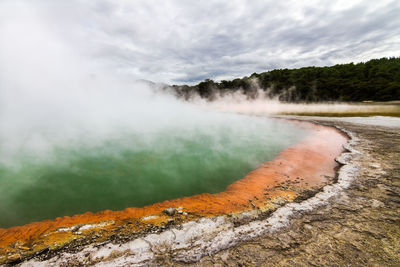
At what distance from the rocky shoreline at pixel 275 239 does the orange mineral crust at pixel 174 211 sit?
0.41 ft

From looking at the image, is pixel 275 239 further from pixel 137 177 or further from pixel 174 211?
pixel 137 177

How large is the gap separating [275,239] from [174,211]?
62.7 inches

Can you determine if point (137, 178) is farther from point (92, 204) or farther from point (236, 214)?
point (236, 214)

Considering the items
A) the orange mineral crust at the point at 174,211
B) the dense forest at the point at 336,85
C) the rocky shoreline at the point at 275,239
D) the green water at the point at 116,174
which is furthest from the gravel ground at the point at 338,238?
the dense forest at the point at 336,85

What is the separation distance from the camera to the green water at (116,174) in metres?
3.74

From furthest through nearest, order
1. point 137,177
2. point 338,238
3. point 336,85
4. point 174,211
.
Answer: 1. point 336,85
2. point 137,177
3. point 174,211
4. point 338,238

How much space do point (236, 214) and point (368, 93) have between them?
3653 centimetres

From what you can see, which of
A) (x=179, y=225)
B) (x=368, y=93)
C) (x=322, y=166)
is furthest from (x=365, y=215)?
(x=368, y=93)

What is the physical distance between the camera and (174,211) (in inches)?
124

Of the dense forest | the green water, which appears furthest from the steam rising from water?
the dense forest

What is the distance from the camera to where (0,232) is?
2.90 m

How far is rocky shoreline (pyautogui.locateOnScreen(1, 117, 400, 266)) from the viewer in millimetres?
2137

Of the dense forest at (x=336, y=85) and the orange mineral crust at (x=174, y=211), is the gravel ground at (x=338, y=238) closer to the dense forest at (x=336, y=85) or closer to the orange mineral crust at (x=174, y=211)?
the orange mineral crust at (x=174, y=211)

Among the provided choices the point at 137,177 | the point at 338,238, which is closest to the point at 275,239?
the point at 338,238
